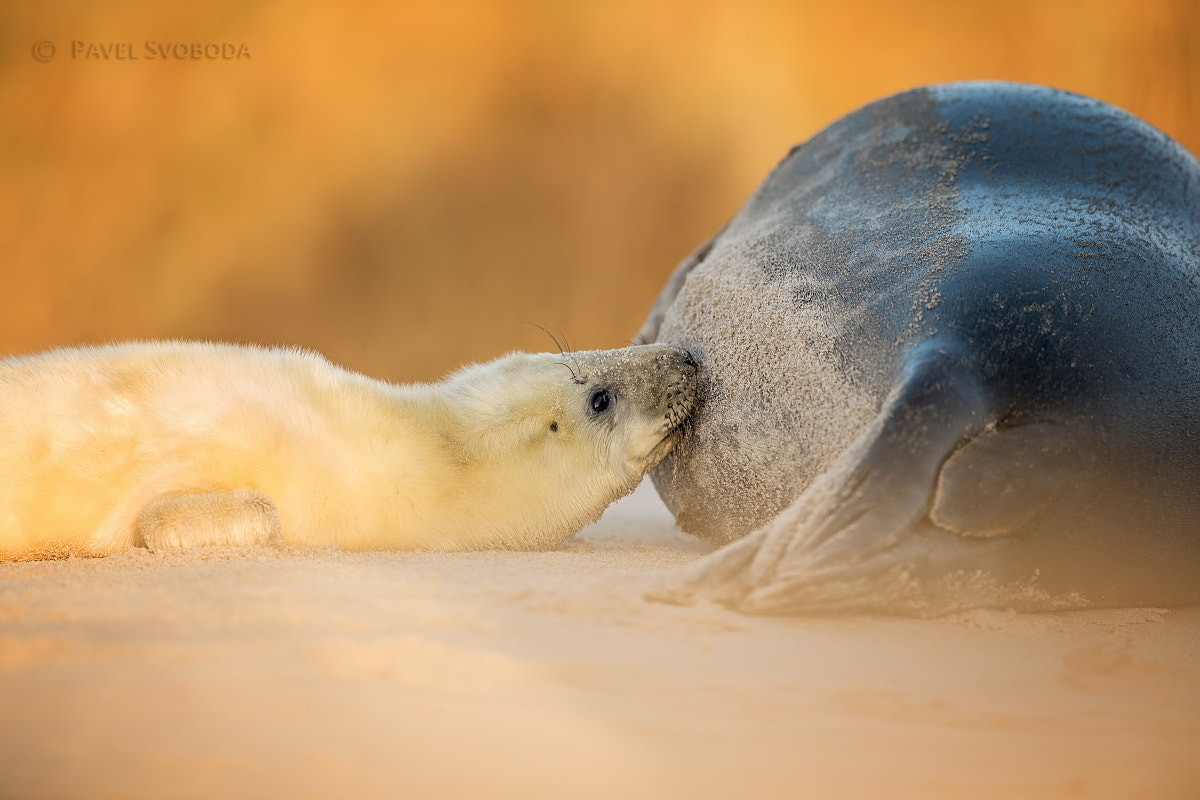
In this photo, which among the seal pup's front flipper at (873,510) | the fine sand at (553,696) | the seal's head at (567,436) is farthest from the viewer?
the seal's head at (567,436)

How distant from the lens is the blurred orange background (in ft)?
21.0

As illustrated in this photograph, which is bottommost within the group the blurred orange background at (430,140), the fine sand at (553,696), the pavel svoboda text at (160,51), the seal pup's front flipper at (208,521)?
the fine sand at (553,696)

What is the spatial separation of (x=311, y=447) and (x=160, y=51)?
5.12 meters

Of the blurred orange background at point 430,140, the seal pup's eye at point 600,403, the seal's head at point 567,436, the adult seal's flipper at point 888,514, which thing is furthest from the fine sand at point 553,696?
the blurred orange background at point 430,140

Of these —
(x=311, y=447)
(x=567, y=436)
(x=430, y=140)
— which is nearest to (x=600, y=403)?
(x=567, y=436)

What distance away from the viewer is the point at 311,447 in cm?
247

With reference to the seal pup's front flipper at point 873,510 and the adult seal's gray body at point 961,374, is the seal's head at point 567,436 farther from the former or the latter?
the seal pup's front flipper at point 873,510

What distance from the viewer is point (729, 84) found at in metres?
7.43

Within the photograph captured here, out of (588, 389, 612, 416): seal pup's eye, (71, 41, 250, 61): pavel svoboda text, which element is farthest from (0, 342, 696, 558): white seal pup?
(71, 41, 250, 61): pavel svoboda text

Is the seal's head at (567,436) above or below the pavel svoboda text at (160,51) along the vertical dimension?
below

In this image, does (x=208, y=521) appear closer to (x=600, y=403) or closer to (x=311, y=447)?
(x=311, y=447)

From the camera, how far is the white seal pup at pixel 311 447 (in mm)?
2293

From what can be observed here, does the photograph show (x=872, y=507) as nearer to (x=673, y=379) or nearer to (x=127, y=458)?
(x=673, y=379)

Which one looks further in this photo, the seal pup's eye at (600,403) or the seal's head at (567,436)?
the seal pup's eye at (600,403)
